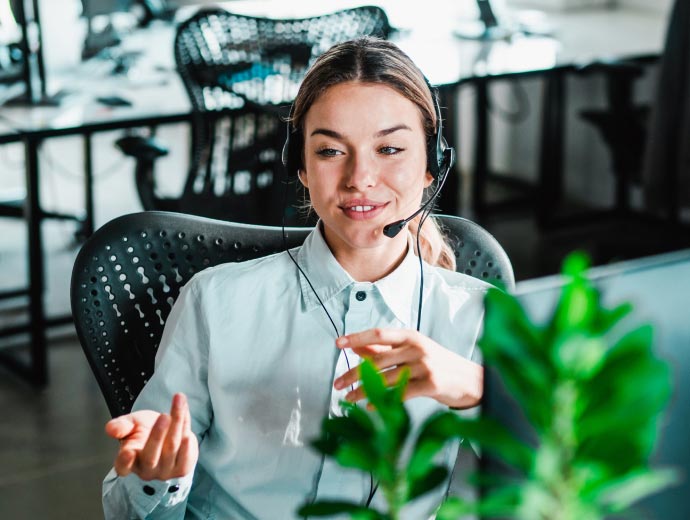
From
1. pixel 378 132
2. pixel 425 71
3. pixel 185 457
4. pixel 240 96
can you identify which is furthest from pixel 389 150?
pixel 425 71

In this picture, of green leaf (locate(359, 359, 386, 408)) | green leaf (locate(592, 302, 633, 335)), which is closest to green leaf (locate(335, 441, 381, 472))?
green leaf (locate(359, 359, 386, 408))

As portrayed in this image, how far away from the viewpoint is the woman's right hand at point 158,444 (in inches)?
39.6

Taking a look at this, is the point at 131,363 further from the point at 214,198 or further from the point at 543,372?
the point at 214,198

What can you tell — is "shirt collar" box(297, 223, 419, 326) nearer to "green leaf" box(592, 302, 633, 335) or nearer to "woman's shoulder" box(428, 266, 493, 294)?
"woman's shoulder" box(428, 266, 493, 294)

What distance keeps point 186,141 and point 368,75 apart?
388 cm

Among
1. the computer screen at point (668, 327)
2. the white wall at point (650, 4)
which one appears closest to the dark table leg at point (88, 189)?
the white wall at point (650, 4)

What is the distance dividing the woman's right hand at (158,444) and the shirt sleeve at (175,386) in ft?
0.40

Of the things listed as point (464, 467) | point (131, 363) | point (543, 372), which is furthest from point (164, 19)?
point (543, 372)

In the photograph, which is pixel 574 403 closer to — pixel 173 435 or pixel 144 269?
pixel 173 435

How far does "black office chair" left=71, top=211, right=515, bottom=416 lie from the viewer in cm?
139

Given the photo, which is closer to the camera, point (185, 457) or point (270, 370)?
point (185, 457)

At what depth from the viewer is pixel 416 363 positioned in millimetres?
1042

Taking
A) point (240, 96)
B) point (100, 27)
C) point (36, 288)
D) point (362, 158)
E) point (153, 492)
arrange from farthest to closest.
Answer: point (100, 27) < point (36, 288) < point (240, 96) < point (362, 158) < point (153, 492)

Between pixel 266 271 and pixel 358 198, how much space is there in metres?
0.16
